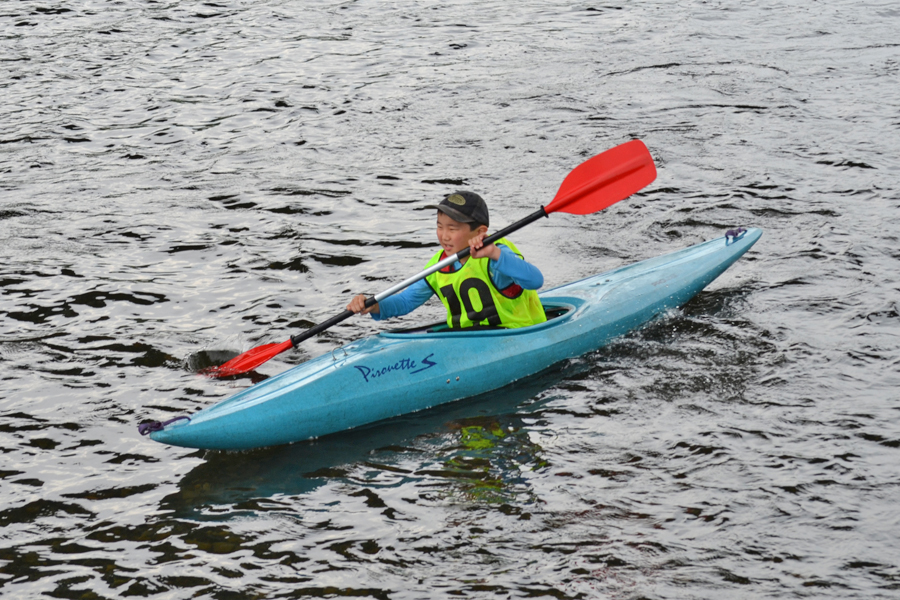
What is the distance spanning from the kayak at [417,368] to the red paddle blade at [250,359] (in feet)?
0.61

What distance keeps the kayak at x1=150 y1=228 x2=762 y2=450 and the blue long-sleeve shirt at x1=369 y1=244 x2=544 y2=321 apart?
0.51 ft

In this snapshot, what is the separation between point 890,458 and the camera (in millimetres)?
4203

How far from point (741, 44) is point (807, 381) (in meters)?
7.51

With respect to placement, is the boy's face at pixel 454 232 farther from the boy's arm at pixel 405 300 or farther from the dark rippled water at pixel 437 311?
the dark rippled water at pixel 437 311

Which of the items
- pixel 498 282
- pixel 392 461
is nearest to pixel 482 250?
pixel 498 282

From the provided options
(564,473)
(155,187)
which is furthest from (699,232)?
(155,187)

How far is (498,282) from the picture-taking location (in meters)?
5.03

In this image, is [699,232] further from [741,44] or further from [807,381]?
[741,44]

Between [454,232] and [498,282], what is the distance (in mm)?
357

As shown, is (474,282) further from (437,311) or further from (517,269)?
(437,311)

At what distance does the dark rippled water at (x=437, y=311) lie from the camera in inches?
147

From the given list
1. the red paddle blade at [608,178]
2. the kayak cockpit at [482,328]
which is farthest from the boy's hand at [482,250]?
the red paddle blade at [608,178]

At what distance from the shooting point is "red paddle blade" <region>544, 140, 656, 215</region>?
5.47 metres

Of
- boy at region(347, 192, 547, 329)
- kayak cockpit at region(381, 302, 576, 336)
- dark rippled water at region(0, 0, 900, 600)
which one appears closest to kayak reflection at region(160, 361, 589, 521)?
dark rippled water at region(0, 0, 900, 600)
